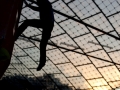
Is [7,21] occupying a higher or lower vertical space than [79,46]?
higher

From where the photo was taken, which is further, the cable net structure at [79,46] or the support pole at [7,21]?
the cable net structure at [79,46]

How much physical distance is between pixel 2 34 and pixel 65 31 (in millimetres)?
18996

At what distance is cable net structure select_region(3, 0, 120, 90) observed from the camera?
59.7 feet

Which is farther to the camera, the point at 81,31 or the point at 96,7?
the point at 81,31

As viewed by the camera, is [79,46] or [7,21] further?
[79,46]

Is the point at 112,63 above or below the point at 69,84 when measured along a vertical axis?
above

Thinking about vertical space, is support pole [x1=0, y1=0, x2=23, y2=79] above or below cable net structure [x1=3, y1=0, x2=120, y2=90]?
above

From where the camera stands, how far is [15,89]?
130 feet

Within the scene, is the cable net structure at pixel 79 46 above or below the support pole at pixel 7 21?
below

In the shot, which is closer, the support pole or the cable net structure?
the support pole

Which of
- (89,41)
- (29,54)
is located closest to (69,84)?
(29,54)

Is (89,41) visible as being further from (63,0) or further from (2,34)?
(2,34)

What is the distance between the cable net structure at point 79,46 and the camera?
18.2 m

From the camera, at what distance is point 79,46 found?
2234 centimetres
